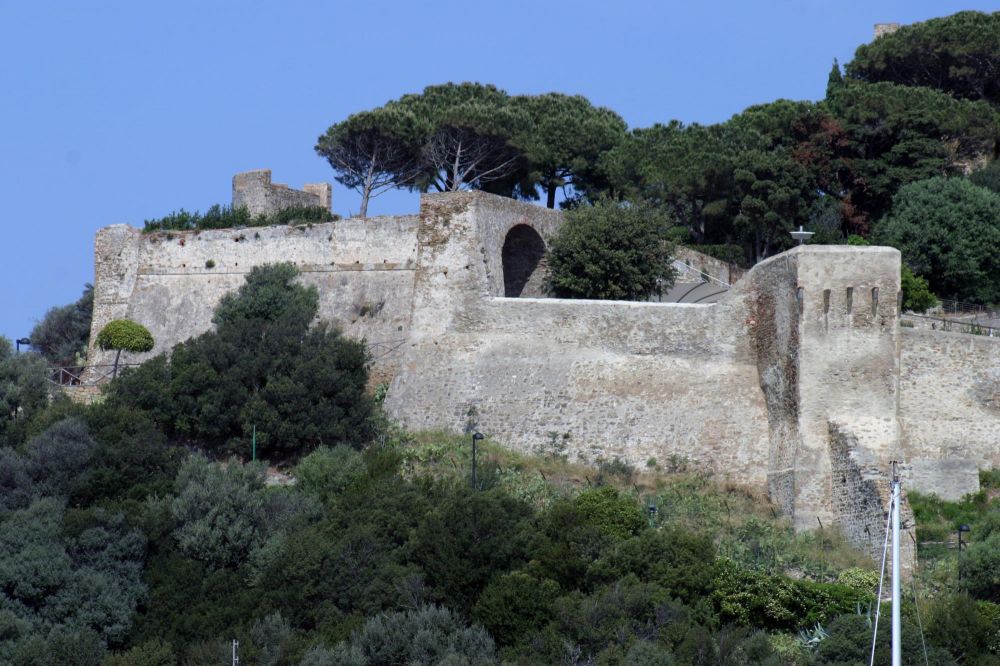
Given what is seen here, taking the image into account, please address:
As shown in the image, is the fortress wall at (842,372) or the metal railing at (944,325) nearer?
the fortress wall at (842,372)

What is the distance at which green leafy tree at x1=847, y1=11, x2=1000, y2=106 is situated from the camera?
4809cm

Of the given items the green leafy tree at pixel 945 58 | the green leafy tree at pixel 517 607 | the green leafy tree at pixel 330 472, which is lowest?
the green leafy tree at pixel 517 607

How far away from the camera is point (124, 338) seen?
4022 centimetres

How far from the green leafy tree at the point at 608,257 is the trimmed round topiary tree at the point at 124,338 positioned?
350 inches

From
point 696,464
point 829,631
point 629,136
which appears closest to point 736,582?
point 829,631

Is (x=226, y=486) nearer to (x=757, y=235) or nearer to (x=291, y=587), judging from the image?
(x=291, y=587)

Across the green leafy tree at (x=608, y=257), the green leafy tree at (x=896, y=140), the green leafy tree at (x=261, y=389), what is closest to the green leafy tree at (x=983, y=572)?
the green leafy tree at (x=608, y=257)

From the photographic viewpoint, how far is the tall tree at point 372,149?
46062 mm

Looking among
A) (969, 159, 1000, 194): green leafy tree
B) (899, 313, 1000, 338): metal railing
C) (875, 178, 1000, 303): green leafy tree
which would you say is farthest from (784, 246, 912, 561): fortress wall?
(969, 159, 1000, 194): green leafy tree

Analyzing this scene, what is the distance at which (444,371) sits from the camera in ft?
116

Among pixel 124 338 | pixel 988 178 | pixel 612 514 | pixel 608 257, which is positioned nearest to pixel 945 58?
pixel 988 178

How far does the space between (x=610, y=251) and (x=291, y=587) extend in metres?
9.97

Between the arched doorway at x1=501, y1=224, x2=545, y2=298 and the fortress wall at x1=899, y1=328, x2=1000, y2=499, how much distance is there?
28.9 feet

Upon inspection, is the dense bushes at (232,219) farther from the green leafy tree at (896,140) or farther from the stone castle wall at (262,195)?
the green leafy tree at (896,140)
